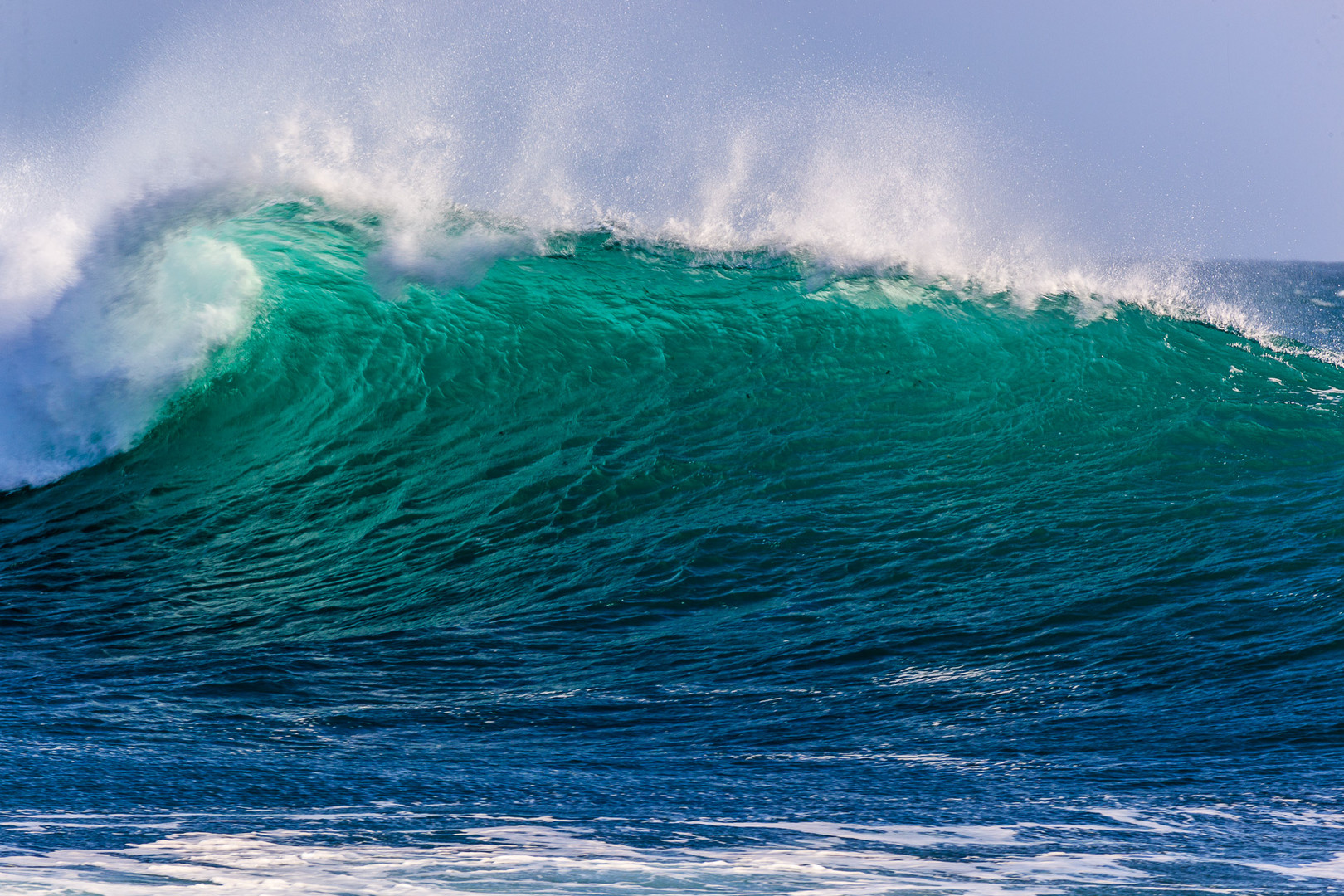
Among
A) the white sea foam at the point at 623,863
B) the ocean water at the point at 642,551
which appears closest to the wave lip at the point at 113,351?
the ocean water at the point at 642,551

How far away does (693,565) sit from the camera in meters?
4.50

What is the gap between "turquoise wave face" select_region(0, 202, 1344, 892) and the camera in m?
2.75

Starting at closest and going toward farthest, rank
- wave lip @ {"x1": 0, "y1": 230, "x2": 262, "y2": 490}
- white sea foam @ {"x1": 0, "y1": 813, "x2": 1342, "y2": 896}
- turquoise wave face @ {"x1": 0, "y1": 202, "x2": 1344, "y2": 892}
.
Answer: white sea foam @ {"x1": 0, "y1": 813, "x2": 1342, "y2": 896}
turquoise wave face @ {"x1": 0, "y1": 202, "x2": 1344, "y2": 892}
wave lip @ {"x1": 0, "y1": 230, "x2": 262, "y2": 490}

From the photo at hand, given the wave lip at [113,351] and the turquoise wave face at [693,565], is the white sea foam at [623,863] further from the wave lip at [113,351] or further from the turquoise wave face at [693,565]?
the wave lip at [113,351]

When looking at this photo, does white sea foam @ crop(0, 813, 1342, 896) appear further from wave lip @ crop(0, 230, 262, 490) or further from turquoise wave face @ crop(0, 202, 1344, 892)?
wave lip @ crop(0, 230, 262, 490)

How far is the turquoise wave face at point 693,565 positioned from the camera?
2750 millimetres

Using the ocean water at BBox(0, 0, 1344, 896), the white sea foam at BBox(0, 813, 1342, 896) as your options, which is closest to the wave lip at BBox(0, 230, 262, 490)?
the ocean water at BBox(0, 0, 1344, 896)

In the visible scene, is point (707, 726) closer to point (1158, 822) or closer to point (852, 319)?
point (1158, 822)

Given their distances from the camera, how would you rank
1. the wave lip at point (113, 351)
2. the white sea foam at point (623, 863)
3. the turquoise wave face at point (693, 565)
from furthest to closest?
the wave lip at point (113, 351)
the turquoise wave face at point (693, 565)
the white sea foam at point (623, 863)

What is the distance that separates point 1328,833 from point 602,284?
195 inches

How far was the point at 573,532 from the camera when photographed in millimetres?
4805

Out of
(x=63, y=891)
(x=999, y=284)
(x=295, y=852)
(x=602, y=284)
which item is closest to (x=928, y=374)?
(x=999, y=284)

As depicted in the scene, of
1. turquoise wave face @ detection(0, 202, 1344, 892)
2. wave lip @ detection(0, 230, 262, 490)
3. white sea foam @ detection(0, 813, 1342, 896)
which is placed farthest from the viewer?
wave lip @ detection(0, 230, 262, 490)

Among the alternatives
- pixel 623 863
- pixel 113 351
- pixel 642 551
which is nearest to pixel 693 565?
pixel 642 551
